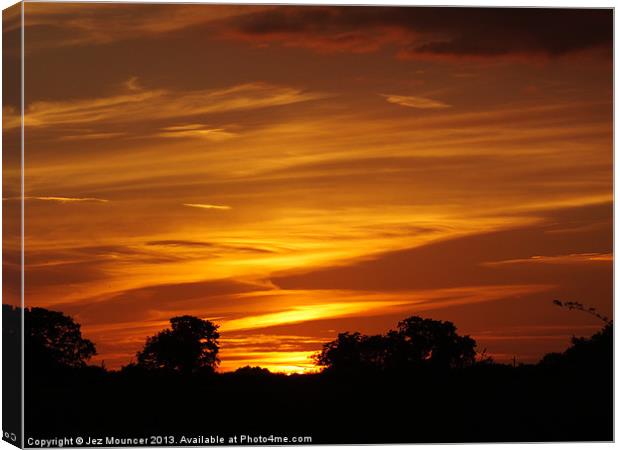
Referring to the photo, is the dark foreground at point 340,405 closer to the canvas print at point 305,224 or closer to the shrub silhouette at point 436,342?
the canvas print at point 305,224

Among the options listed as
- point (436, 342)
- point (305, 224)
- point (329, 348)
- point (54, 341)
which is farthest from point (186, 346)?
point (436, 342)

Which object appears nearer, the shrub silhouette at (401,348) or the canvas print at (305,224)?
the canvas print at (305,224)

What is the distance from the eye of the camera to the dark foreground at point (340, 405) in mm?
15344

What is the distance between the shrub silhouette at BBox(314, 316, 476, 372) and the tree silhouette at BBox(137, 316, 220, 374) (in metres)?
1.12

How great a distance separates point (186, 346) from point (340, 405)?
1772mm

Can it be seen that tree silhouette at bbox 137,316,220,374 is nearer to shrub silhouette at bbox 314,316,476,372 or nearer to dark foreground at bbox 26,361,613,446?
dark foreground at bbox 26,361,613,446

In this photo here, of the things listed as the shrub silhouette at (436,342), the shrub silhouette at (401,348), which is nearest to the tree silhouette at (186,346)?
the shrub silhouette at (401,348)

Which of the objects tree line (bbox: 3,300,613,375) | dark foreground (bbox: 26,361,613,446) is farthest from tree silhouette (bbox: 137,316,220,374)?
dark foreground (bbox: 26,361,613,446)

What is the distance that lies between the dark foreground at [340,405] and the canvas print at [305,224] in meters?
0.02

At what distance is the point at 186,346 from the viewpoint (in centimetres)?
1539

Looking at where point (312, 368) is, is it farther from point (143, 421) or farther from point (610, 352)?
point (610, 352)

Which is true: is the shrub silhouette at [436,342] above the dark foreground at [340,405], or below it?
above

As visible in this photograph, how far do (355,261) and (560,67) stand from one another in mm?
3123

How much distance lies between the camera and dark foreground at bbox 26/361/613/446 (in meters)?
15.3
